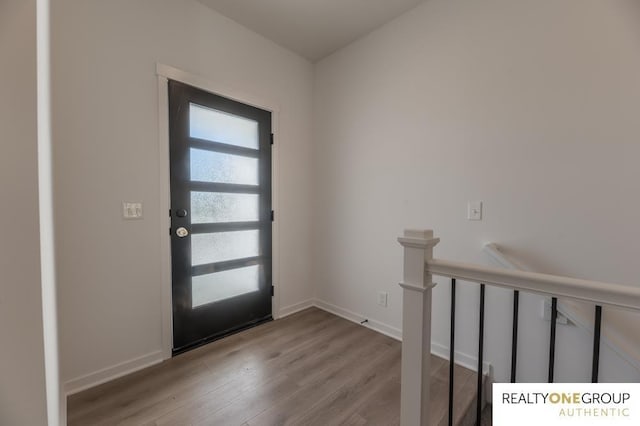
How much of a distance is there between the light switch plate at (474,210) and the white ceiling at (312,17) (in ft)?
5.80

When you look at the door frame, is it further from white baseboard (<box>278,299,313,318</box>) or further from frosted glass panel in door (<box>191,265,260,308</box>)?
white baseboard (<box>278,299,313,318</box>)

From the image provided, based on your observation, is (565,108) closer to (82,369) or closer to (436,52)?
(436,52)

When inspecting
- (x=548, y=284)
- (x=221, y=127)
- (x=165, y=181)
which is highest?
(x=221, y=127)

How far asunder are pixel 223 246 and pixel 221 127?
1.09 metres

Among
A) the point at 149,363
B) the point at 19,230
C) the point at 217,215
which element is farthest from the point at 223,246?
the point at 19,230

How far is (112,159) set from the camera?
1.77 metres

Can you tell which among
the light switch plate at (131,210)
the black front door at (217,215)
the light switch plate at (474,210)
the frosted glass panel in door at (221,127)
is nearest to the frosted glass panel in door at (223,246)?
the black front door at (217,215)

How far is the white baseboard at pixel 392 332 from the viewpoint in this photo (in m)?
1.93

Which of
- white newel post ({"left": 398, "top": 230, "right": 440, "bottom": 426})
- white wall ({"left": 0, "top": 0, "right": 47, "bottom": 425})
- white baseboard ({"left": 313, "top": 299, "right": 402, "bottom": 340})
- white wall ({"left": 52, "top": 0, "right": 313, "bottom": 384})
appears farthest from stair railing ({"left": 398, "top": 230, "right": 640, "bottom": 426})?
white wall ({"left": 52, "top": 0, "right": 313, "bottom": 384})

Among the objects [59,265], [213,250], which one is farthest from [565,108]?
[59,265]

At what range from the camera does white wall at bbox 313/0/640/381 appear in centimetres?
144

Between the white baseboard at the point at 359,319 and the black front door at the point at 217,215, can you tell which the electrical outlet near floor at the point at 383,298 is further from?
the black front door at the point at 217,215

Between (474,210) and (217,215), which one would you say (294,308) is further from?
(474,210)

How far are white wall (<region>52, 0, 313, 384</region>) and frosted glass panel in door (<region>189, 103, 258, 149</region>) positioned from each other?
27cm
